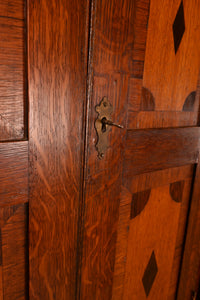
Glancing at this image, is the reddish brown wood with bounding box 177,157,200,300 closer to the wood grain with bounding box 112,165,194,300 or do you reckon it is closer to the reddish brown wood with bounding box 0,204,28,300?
the wood grain with bounding box 112,165,194,300

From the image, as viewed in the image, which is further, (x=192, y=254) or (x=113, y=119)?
(x=192, y=254)

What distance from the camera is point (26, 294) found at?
0.61 metres

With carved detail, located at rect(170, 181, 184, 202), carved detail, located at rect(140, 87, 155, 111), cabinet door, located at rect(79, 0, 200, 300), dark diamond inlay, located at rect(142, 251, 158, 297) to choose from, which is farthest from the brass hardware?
dark diamond inlay, located at rect(142, 251, 158, 297)

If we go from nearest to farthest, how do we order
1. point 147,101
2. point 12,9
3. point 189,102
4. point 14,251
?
point 12,9 < point 14,251 < point 147,101 < point 189,102

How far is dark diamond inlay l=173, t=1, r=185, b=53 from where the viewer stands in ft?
2.36

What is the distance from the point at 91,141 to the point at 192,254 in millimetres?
707

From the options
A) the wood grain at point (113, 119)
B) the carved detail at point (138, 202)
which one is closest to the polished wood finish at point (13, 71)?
the wood grain at point (113, 119)

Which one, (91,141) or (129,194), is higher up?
(91,141)

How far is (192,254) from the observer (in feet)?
3.37

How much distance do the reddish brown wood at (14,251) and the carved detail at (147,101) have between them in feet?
1.28

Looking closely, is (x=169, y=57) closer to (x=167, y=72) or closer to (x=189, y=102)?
(x=167, y=72)

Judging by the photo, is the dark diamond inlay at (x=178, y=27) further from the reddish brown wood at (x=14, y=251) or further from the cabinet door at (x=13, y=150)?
the reddish brown wood at (x=14, y=251)

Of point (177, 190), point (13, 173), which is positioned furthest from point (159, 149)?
point (13, 173)

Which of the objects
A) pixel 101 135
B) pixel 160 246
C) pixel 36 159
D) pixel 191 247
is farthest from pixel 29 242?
pixel 191 247
